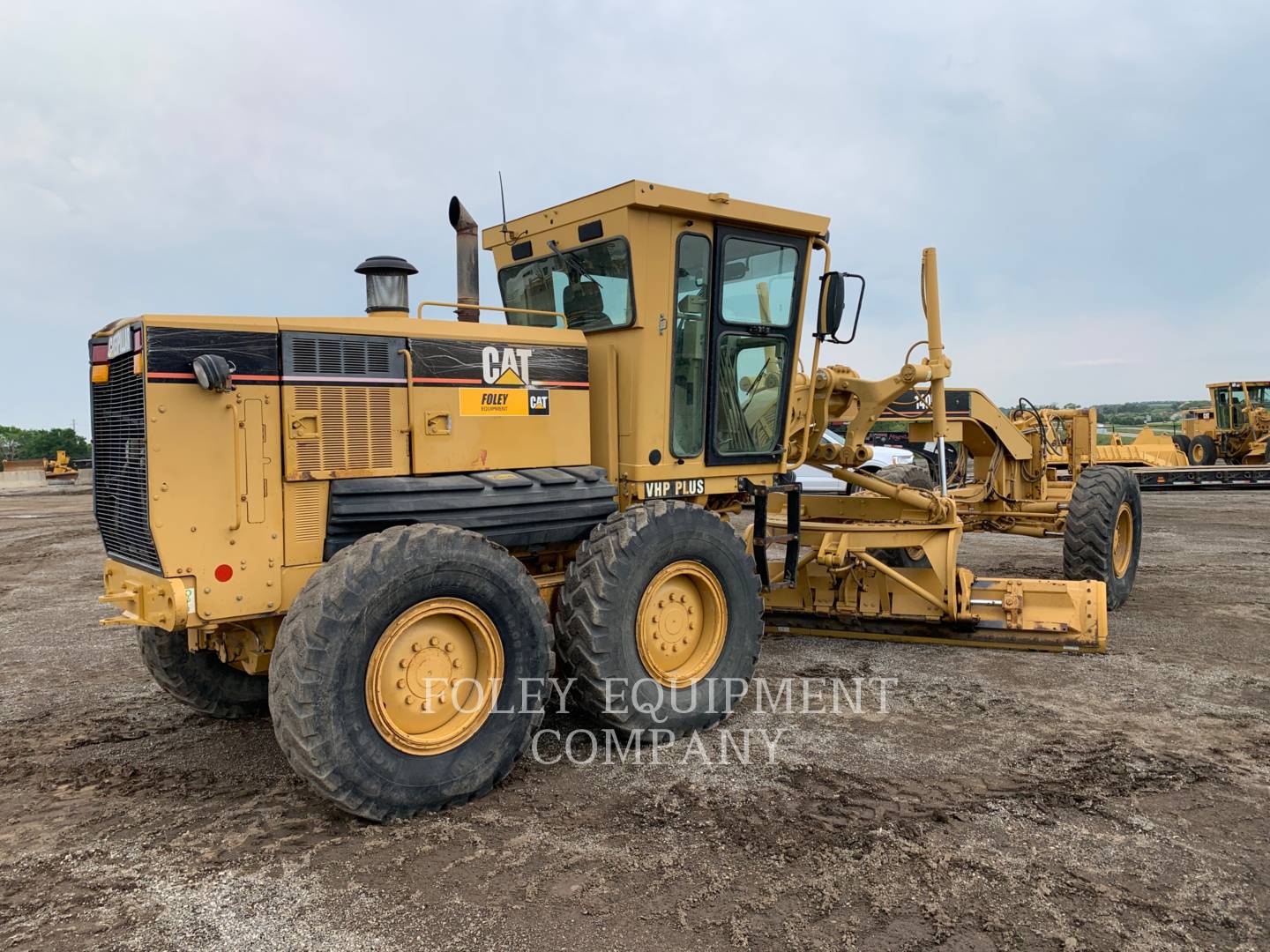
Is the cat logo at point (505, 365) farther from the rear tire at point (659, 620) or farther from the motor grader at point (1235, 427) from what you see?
the motor grader at point (1235, 427)

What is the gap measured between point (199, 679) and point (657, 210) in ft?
12.2

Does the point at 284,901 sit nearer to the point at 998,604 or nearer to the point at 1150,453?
the point at 998,604

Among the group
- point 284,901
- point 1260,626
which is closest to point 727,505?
point 284,901

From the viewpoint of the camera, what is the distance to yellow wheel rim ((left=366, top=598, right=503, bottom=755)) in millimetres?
4082

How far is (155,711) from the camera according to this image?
18.9 feet

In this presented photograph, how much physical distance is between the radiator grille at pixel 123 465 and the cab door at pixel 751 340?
3163mm

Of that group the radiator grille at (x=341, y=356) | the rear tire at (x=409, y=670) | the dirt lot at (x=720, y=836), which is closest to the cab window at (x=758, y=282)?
the radiator grille at (x=341, y=356)

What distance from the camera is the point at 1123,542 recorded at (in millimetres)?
8984

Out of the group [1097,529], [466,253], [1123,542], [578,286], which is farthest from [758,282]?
[1123,542]

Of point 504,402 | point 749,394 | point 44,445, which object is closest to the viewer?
point 504,402

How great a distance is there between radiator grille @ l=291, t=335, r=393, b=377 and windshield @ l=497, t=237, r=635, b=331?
1.21m

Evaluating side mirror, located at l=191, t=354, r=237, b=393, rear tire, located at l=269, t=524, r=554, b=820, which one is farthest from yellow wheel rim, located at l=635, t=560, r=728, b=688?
side mirror, located at l=191, t=354, r=237, b=393

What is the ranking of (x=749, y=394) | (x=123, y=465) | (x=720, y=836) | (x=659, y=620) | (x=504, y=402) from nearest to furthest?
(x=720, y=836) → (x=123, y=465) → (x=504, y=402) → (x=659, y=620) → (x=749, y=394)

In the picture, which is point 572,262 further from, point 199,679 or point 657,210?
point 199,679
